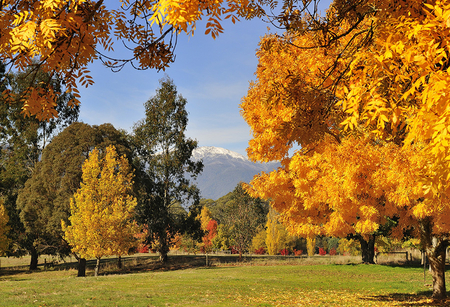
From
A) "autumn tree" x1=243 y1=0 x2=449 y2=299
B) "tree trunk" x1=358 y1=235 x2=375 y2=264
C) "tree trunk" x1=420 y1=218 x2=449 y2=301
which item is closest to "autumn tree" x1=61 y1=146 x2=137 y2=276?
"tree trunk" x1=420 y1=218 x2=449 y2=301

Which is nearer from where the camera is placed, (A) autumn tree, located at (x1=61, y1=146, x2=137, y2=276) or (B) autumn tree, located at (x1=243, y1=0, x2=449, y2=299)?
(B) autumn tree, located at (x1=243, y1=0, x2=449, y2=299)

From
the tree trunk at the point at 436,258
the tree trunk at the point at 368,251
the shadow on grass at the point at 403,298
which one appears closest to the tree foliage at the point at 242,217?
the tree trunk at the point at 368,251

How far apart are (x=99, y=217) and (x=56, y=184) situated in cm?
834

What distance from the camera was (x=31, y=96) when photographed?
129 inches

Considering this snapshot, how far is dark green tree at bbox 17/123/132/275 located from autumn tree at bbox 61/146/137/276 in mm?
5021

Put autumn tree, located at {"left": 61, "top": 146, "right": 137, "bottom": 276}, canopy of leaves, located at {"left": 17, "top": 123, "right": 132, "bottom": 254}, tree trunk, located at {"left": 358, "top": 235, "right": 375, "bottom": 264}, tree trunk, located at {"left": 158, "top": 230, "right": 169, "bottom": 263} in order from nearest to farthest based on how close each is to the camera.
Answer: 1. autumn tree, located at {"left": 61, "top": 146, "right": 137, "bottom": 276}
2. canopy of leaves, located at {"left": 17, "top": 123, "right": 132, "bottom": 254}
3. tree trunk, located at {"left": 358, "top": 235, "right": 375, "bottom": 264}
4. tree trunk, located at {"left": 158, "top": 230, "right": 169, "bottom": 263}

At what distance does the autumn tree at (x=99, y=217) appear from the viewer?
18.1 meters

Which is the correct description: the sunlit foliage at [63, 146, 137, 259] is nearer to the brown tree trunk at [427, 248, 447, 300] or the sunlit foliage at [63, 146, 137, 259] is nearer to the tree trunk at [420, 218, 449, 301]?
the tree trunk at [420, 218, 449, 301]

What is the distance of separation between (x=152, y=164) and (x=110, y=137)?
4.71 m

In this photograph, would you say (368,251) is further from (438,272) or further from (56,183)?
(56,183)

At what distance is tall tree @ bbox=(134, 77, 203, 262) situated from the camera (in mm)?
29109

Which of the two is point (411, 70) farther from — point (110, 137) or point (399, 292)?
point (110, 137)

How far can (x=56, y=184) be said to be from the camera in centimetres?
2438

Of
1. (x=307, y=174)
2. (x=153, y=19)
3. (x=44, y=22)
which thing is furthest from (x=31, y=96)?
(x=307, y=174)
